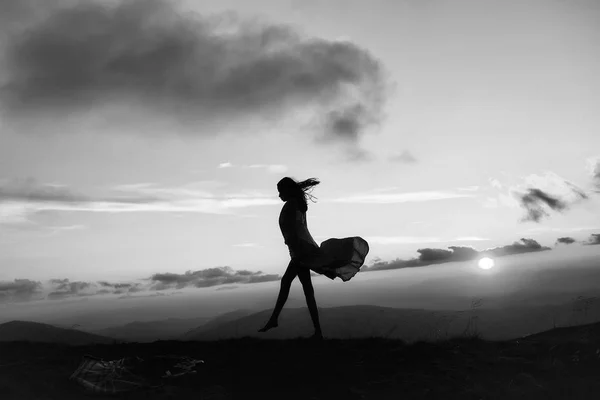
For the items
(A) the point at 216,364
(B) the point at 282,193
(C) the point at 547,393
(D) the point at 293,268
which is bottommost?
(C) the point at 547,393

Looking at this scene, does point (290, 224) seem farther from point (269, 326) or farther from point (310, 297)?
point (269, 326)

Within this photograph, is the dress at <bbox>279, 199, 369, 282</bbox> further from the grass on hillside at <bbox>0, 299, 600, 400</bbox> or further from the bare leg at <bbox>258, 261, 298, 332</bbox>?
the grass on hillside at <bbox>0, 299, 600, 400</bbox>

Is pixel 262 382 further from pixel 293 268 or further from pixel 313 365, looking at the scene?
pixel 293 268

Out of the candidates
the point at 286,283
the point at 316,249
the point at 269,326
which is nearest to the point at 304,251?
the point at 316,249

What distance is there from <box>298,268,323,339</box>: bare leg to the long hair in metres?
1.47

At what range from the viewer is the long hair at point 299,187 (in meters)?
12.3

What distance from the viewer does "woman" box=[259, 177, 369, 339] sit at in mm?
11992

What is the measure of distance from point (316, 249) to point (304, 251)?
1.04ft

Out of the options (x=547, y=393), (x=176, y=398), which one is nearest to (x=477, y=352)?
(x=547, y=393)

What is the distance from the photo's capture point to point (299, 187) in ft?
40.7

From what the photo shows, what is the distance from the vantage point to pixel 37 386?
8.59 m

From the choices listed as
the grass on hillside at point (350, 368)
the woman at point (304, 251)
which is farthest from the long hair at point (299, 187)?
the grass on hillside at point (350, 368)

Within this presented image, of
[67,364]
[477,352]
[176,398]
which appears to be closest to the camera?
[176,398]

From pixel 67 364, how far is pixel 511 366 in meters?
8.39
